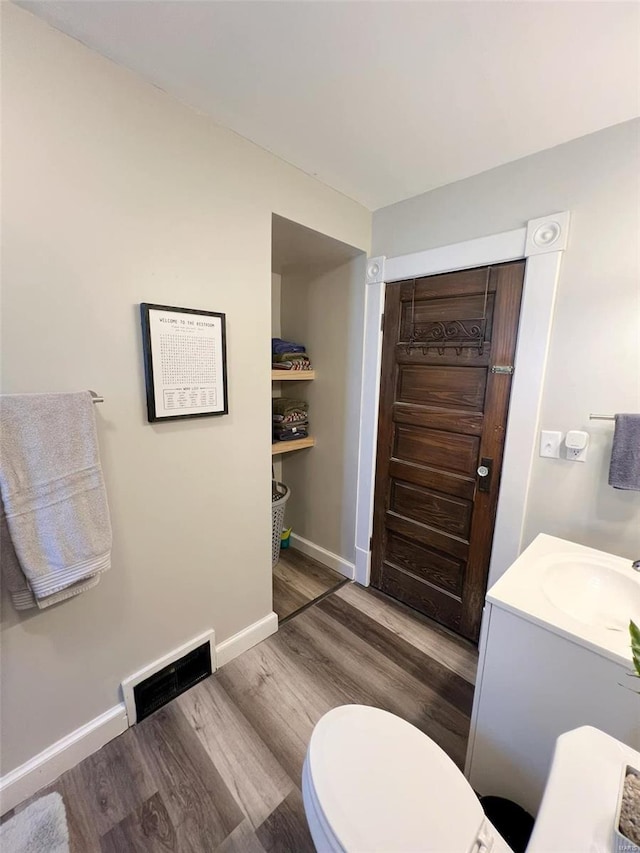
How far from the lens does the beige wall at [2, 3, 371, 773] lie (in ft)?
3.22

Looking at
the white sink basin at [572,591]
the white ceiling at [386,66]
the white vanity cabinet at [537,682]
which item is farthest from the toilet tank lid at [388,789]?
the white ceiling at [386,66]

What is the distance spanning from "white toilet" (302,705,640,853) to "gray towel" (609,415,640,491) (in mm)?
859

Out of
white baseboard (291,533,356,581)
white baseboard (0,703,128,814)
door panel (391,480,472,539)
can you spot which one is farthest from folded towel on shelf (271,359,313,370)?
white baseboard (0,703,128,814)

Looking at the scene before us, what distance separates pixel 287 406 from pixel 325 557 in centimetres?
117

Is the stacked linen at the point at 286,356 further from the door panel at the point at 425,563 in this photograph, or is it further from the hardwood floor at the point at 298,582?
the hardwood floor at the point at 298,582

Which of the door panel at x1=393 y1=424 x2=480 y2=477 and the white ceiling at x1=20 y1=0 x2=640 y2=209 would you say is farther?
the door panel at x1=393 y1=424 x2=480 y2=477

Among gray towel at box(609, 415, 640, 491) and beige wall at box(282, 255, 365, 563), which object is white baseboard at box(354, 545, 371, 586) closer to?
beige wall at box(282, 255, 365, 563)

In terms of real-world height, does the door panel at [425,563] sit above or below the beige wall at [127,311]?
below

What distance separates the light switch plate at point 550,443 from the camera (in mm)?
1475

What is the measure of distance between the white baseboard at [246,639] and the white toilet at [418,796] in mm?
929

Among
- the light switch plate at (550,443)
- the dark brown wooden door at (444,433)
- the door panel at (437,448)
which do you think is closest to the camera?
the light switch plate at (550,443)

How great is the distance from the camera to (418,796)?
78 centimetres

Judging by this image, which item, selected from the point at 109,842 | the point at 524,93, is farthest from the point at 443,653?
the point at 524,93

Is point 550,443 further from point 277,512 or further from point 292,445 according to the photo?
point 277,512
